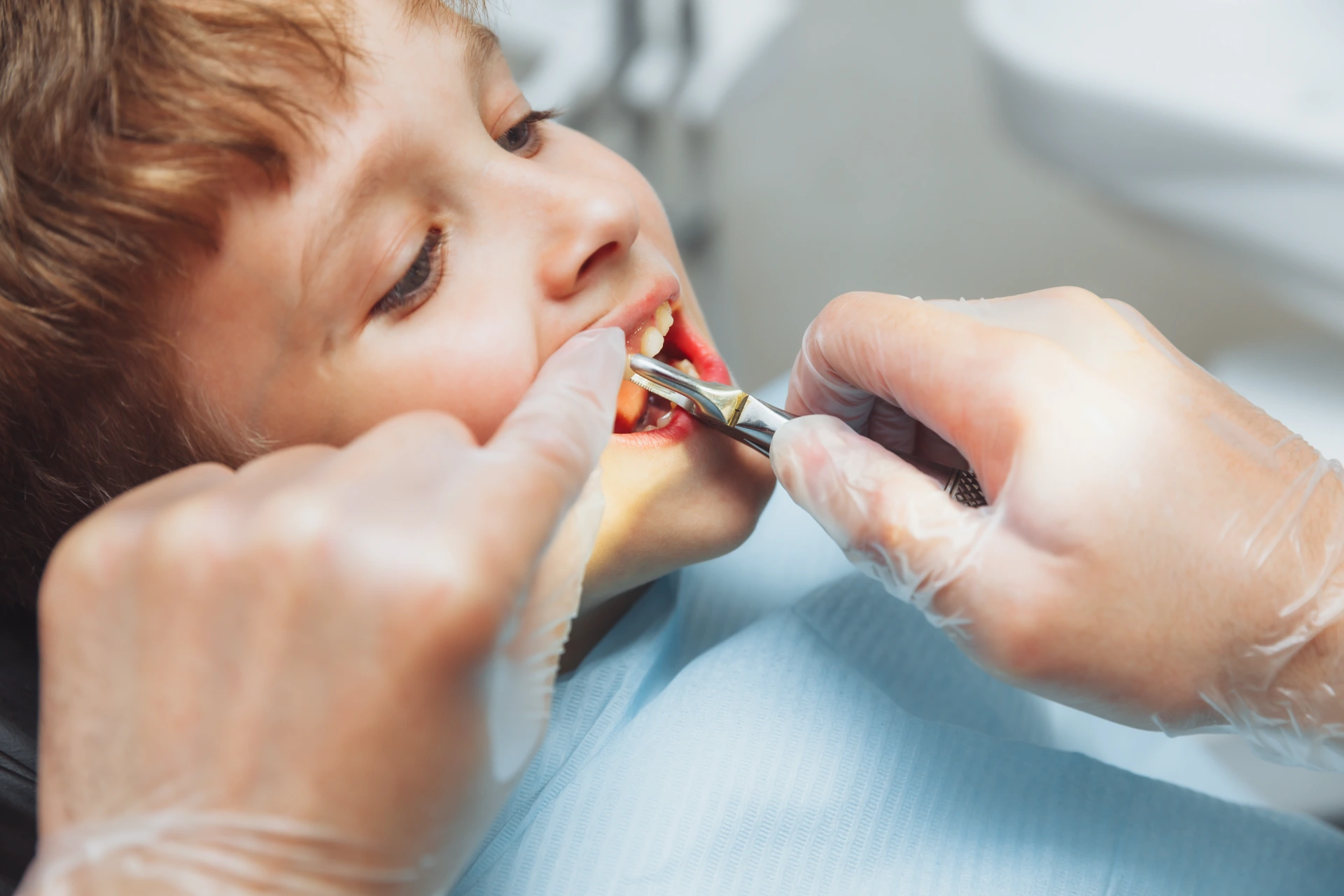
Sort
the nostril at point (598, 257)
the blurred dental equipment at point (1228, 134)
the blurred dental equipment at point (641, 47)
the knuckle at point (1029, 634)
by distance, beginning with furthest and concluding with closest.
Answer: the blurred dental equipment at point (641, 47), the blurred dental equipment at point (1228, 134), the nostril at point (598, 257), the knuckle at point (1029, 634)

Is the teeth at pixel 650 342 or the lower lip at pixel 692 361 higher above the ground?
the teeth at pixel 650 342

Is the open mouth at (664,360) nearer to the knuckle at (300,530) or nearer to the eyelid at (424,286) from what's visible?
the eyelid at (424,286)

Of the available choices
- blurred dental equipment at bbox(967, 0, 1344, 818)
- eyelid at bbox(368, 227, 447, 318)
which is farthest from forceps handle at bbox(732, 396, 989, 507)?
blurred dental equipment at bbox(967, 0, 1344, 818)

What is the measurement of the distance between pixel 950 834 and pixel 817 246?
1.37 metres

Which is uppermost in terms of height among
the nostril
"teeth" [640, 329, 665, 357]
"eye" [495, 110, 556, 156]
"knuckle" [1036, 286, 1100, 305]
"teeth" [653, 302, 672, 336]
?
"knuckle" [1036, 286, 1100, 305]

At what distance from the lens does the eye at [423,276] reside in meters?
0.68

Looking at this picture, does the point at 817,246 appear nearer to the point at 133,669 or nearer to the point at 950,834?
the point at 950,834

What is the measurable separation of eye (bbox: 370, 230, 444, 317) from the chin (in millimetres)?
163

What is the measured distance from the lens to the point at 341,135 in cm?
63

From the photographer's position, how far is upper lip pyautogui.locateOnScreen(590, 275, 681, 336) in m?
0.72

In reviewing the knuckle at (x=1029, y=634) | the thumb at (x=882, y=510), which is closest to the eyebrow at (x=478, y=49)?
the thumb at (x=882, y=510)


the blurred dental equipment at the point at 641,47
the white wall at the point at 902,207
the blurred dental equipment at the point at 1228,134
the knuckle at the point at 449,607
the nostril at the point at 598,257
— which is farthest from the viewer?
the white wall at the point at 902,207

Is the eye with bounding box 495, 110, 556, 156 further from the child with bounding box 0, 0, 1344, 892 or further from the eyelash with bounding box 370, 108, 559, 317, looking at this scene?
the eyelash with bounding box 370, 108, 559, 317

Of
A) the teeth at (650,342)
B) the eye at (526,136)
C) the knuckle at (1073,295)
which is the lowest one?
the teeth at (650,342)
